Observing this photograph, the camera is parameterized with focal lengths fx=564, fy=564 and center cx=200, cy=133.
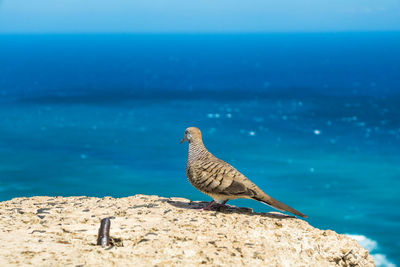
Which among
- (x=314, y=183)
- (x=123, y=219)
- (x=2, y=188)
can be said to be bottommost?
(x=123, y=219)

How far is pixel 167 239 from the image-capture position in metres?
9.15

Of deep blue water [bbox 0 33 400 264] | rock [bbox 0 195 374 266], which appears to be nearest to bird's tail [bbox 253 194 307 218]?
rock [bbox 0 195 374 266]

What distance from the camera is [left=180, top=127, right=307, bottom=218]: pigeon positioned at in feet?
33.8

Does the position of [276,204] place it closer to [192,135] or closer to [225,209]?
[225,209]

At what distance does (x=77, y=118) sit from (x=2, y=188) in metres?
38.9

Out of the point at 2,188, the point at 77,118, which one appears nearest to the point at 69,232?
the point at 2,188

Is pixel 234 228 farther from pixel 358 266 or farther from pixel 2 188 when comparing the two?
pixel 2 188

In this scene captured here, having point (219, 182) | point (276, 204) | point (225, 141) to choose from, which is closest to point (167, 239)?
point (219, 182)

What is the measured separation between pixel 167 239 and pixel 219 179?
1908mm

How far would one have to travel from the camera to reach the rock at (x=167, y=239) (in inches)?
336

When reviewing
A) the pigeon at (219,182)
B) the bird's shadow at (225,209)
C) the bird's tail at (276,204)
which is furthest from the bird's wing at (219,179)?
the bird's shadow at (225,209)

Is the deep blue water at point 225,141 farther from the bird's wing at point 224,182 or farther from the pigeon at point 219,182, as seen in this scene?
the bird's wing at point 224,182

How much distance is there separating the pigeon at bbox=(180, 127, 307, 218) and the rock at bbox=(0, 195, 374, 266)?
34 cm

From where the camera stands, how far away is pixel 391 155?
208ft
